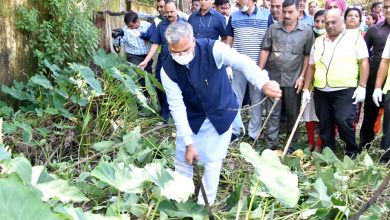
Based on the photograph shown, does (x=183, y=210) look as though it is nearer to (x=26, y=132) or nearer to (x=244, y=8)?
(x=26, y=132)

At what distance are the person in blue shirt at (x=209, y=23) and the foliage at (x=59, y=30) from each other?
3.90ft

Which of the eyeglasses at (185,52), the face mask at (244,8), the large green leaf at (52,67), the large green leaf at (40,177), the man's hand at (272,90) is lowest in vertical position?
the large green leaf at (40,177)

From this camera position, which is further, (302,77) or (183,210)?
(302,77)

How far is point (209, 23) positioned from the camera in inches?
204

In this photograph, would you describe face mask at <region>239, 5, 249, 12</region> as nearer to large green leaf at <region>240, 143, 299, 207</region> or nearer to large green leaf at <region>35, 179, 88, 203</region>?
large green leaf at <region>240, 143, 299, 207</region>

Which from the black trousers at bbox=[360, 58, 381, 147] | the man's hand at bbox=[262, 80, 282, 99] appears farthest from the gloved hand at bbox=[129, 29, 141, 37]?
the man's hand at bbox=[262, 80, 282, 99]

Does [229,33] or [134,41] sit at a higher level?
[229,33]

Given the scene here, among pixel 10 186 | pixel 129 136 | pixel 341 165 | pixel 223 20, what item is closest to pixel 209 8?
pixel 223 20

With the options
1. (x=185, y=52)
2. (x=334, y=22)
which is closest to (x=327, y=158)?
(x=334, y=22)

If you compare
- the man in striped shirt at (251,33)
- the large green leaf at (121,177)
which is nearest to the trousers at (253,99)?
the man in striped shirt at (251,33)

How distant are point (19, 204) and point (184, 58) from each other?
1569 mm

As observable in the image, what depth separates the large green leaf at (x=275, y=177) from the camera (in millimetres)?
2260

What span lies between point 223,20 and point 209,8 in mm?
205

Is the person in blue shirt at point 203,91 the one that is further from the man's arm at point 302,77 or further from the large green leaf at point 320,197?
the man's arm at point 302,77
